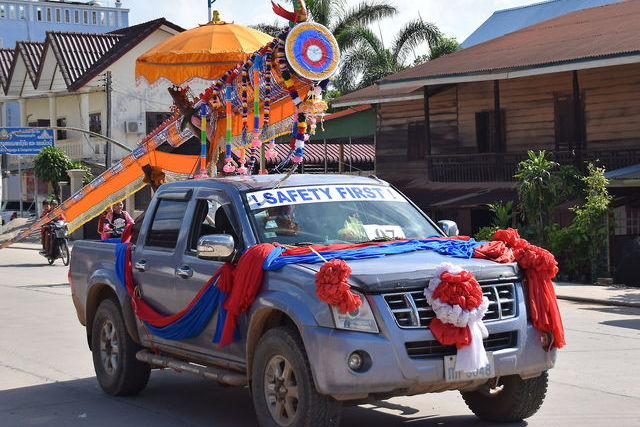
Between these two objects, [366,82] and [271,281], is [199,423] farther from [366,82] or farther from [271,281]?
[366,82]

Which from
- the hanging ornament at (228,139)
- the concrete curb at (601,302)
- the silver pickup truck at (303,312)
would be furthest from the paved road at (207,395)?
the concrete curb at (601,302)

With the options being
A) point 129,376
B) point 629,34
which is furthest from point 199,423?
point 629,34

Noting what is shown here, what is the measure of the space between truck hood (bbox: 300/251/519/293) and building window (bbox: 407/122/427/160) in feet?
91.4

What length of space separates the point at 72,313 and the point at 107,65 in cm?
4008

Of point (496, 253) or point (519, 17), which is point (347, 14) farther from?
point (496, 253)

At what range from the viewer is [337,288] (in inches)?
247

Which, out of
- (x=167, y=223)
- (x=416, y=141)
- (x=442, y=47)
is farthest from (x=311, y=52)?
(x=442, y=47)

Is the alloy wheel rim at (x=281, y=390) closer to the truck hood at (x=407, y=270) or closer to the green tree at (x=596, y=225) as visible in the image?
the truck hood at (x=407, y=270)

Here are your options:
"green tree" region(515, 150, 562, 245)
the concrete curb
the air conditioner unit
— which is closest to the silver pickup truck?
the concrete curb

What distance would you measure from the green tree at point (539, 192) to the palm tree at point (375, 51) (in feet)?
87.9

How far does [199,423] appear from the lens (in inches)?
319

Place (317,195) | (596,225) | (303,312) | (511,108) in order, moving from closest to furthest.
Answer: (303,312), (317,195), (596,225), (511,108)

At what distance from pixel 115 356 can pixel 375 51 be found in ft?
134

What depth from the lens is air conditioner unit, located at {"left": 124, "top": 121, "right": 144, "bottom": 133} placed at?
179 ft
